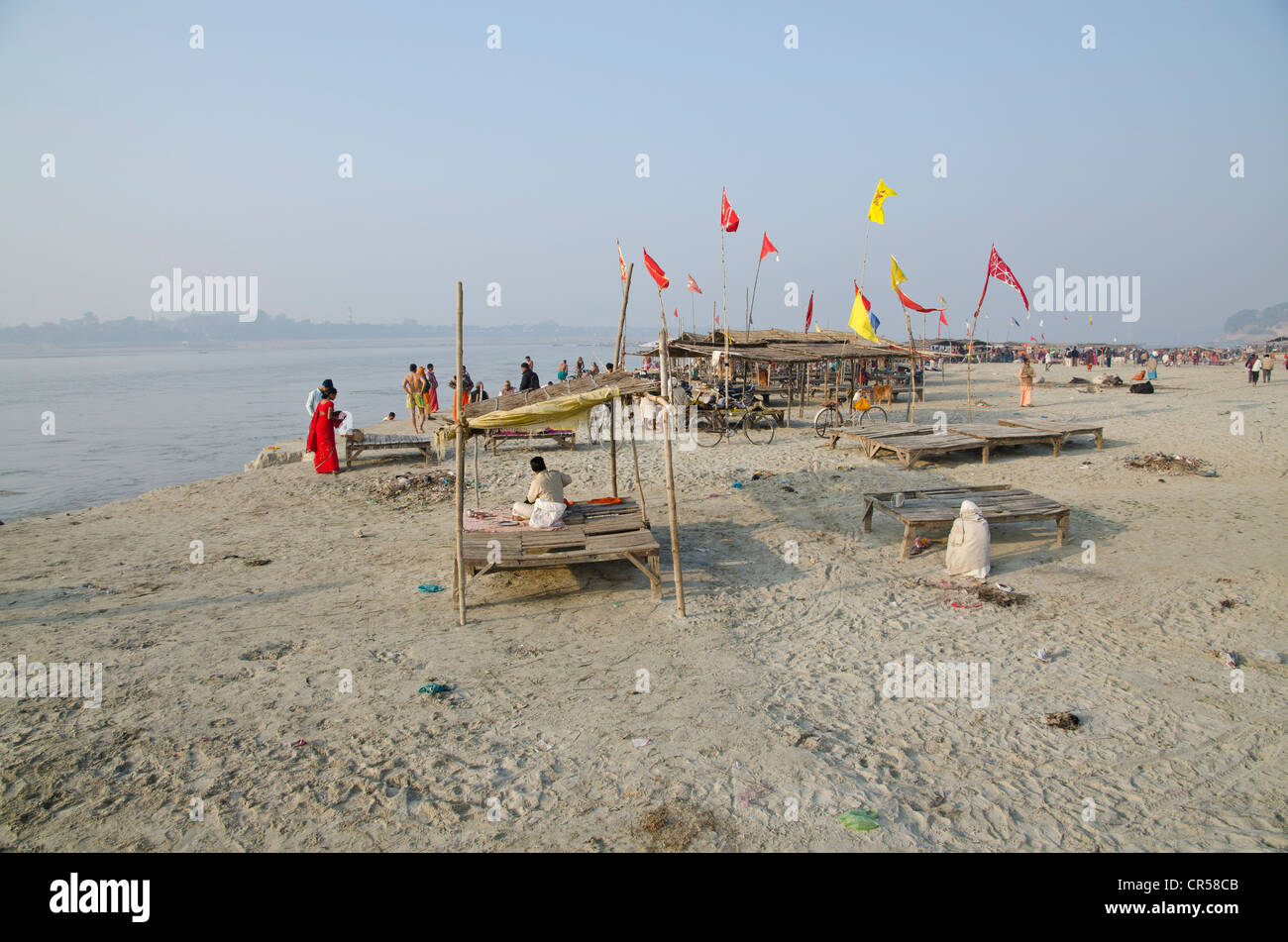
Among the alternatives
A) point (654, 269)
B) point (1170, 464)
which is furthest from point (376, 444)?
point (1170, 464)

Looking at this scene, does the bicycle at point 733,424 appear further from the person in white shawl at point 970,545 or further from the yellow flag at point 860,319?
the person in white shawl at point 970,545

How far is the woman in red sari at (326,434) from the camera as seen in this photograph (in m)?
13.4

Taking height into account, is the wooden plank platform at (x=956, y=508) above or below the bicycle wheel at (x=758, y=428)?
below

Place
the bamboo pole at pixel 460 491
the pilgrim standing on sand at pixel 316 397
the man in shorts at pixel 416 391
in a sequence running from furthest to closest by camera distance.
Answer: the man in shorts at pixel 416 391, the pilgrim standing on sand at pixel 316 397, the bamboo pole at pixel 460 491

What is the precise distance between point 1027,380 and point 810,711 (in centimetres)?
1961

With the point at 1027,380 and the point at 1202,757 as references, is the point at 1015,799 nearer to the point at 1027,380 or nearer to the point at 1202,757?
the point at 1202,757

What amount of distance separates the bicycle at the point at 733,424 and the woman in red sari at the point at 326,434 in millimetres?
7999

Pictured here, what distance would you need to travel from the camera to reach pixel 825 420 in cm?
1773

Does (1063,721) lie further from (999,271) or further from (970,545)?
(999,271)

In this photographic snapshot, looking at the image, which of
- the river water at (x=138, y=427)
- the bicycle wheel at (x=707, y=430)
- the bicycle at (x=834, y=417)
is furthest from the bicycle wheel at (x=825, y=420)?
the river water at (x=138, y=427)

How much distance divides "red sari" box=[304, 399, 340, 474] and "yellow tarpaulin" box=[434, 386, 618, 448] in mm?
6548

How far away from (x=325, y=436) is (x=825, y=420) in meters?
11.7

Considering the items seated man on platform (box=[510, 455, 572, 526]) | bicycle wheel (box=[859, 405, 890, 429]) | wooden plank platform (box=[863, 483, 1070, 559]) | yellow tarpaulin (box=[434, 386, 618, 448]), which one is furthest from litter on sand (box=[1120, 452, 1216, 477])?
seated man on platform (box=[510, 455, 572, 526])

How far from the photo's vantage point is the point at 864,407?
→ 1703 cm
